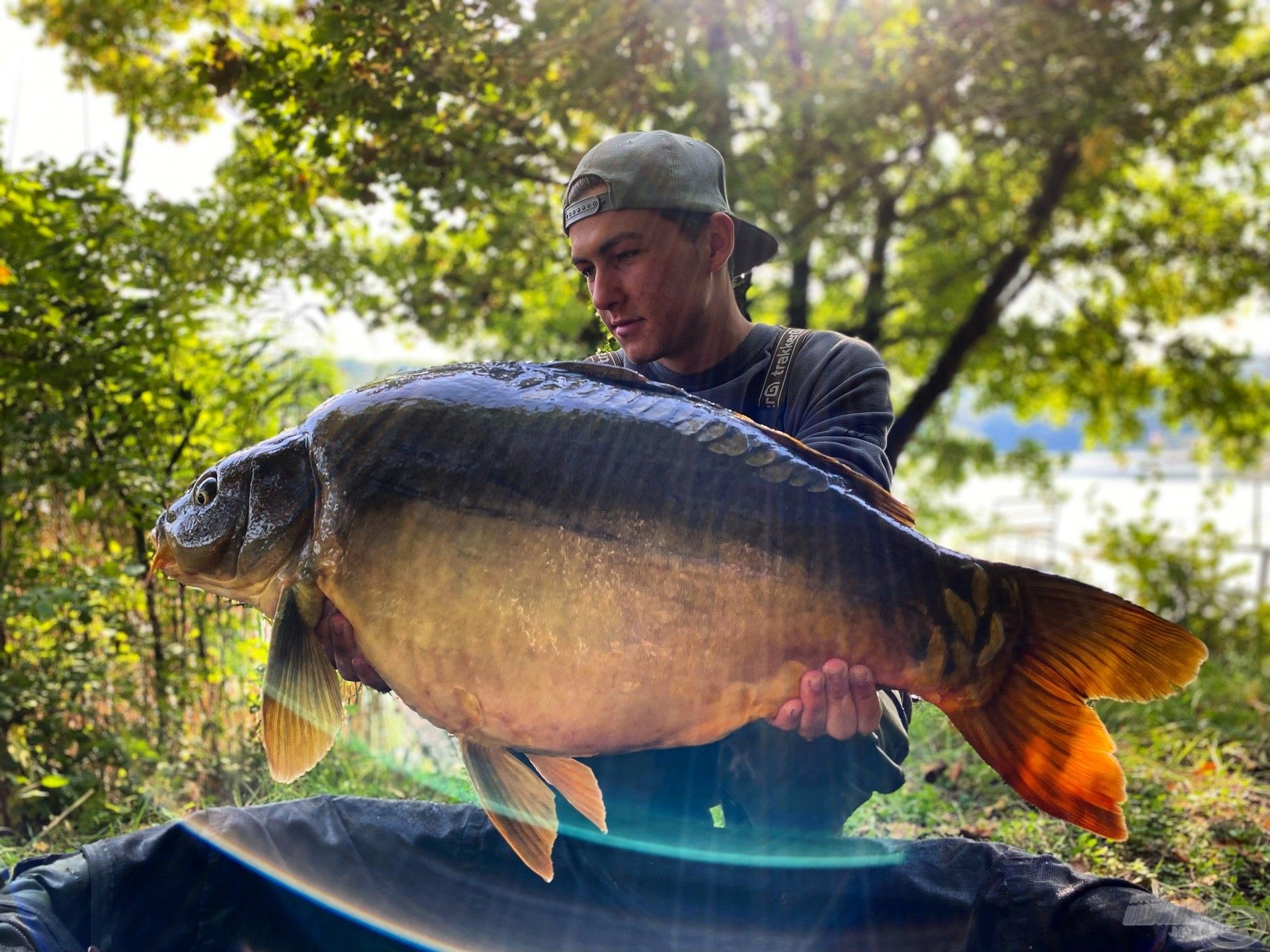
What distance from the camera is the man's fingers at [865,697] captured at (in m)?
1.52

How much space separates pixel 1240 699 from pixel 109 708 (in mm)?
4558

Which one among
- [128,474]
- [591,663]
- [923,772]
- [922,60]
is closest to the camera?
[591,663]

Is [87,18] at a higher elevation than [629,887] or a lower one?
higher

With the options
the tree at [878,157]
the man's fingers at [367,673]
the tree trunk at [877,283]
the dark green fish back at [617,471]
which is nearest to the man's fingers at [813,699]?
the dark green fish back at [617,471]

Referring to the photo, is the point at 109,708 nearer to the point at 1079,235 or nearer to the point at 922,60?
the point at 922,60

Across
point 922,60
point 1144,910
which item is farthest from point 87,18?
point 1144,910

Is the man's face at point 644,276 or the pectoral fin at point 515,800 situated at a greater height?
the man's face at point 644,276

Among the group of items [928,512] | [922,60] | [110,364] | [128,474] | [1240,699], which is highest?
[922,60]

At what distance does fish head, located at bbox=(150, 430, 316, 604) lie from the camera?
1608 millimetres

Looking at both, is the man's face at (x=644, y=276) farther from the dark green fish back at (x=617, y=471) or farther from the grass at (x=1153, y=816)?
the grass at (x=1153, y=816)

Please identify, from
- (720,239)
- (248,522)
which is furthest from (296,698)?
(720,239)

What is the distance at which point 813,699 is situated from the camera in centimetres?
152

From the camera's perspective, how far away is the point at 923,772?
3.27 metres

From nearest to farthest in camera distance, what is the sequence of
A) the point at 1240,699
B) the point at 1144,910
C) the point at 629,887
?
the point at 1144,910 → the point at 629,887 → the point at 1240,699
